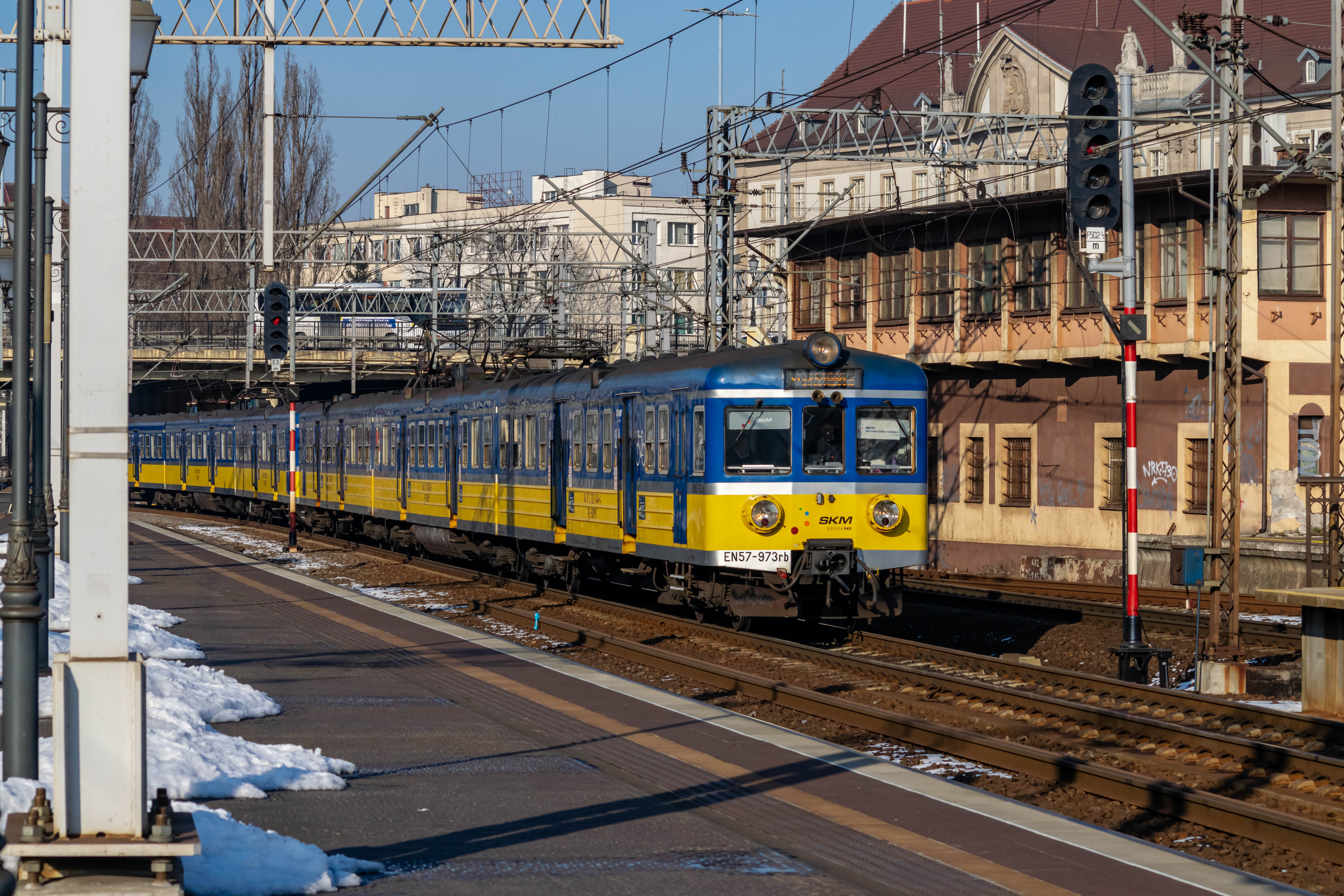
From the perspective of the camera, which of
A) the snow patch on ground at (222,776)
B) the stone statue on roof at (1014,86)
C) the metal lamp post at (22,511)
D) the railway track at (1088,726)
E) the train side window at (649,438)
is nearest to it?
the snow patch on ground at (222,776)

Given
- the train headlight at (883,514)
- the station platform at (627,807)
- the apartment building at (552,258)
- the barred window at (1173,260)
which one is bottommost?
the station platform at (627,807)

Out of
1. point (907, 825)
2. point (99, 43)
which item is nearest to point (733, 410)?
point (907, 825)

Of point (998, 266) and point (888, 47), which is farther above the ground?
point (888, 47)

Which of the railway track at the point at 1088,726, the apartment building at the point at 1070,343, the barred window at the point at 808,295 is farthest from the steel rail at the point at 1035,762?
the barred window at the point at 808,295

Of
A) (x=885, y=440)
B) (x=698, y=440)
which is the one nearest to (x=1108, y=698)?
(x=885, y=440)

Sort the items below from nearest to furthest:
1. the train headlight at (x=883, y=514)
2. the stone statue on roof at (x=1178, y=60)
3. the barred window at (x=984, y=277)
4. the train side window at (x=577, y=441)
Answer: the train headlight at (x=883, y=514) → the train side window at (x=577, y=441) → the barred window at (x=984, y=277) → the stone statue on roof at (x=1178, y=60)

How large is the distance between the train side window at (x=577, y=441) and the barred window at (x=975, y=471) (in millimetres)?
16573

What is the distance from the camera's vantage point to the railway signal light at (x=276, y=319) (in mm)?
32062

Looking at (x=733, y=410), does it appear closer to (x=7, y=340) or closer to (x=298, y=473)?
(x=298, y=473)

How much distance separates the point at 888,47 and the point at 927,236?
32.1 metres

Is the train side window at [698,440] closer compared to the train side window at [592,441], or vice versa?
the train side window at [698,440]

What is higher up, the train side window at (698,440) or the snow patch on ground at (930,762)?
the train side window at (698,440)

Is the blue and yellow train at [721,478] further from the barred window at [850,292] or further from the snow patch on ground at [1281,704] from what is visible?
the barred window at [850,292]

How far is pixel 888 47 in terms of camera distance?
68.4m
